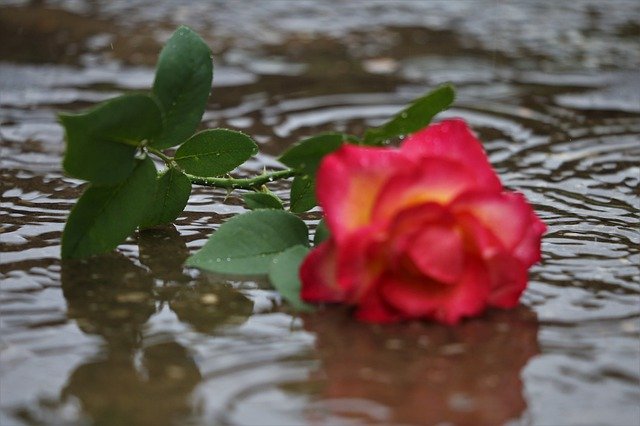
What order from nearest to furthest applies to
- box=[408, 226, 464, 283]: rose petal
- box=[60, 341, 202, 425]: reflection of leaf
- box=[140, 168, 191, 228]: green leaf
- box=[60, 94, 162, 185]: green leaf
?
box=[60, 341, 202, 425]: reflection of leaf, box=[408, 226, 464, 283]: rose petal, box=[60, 94, 162, 185]: green leaf, box=[140, 168, 191, 228]: green leaf

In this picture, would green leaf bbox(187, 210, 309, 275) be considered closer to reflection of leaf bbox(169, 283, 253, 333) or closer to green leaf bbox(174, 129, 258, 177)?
reflection of leaf bbox(169, 283, 253, 333)

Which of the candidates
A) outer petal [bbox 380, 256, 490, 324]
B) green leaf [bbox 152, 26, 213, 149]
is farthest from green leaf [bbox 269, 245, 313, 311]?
green leaf [bbox 152, 26, 213, 149]

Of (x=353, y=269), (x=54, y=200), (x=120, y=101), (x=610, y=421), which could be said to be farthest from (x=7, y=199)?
(x=610, y=421)

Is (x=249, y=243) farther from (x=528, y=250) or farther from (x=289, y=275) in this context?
(x=528, y=250)

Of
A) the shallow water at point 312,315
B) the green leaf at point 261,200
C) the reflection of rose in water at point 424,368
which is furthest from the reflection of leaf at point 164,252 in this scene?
the reflection of rose in water at point 424,368

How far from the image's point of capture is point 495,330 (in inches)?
43.5

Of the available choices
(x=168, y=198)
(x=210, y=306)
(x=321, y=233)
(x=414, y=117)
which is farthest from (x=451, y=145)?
(x=168, y=198)

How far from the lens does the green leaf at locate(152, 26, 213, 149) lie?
1258mm

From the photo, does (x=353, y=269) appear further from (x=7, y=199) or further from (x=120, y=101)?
(x=7, y=199)

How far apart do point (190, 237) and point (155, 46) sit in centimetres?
172

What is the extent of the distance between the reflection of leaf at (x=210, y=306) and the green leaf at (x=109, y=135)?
0.52 feet

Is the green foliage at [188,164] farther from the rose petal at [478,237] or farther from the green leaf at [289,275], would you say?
the rose petal at [478,237]

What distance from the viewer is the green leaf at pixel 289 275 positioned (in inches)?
44.4

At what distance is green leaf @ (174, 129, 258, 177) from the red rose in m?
0.27
